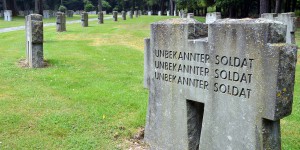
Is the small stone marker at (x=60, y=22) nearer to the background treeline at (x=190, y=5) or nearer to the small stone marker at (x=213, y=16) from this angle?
the small stone marker at (x=213, y=16)

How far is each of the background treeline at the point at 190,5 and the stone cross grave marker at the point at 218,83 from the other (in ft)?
78.0

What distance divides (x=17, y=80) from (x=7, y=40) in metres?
11.3

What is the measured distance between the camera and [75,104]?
725 centimetres

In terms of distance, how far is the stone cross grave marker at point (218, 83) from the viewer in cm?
355

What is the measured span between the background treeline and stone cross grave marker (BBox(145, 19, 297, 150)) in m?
23.8

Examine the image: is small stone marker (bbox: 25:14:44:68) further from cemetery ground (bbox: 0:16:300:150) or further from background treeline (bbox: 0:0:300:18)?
background treeline (bbox: 0:0:300:18)

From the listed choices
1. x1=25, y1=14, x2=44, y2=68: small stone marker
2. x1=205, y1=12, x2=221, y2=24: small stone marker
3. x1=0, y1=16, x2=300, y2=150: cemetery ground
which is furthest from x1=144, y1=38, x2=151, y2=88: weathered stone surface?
x1=205, y1=12, x2=221, y2=24: small stone marker

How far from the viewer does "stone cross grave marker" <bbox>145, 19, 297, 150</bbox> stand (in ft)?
11.6

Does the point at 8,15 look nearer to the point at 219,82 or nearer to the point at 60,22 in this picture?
the point at 60,22

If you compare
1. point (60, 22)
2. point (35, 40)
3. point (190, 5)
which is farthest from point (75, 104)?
point (190, 5)

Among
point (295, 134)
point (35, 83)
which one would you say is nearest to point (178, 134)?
point (295, 134)

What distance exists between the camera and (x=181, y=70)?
4562mm

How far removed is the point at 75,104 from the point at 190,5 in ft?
155

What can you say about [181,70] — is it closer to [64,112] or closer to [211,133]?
[211,133]
